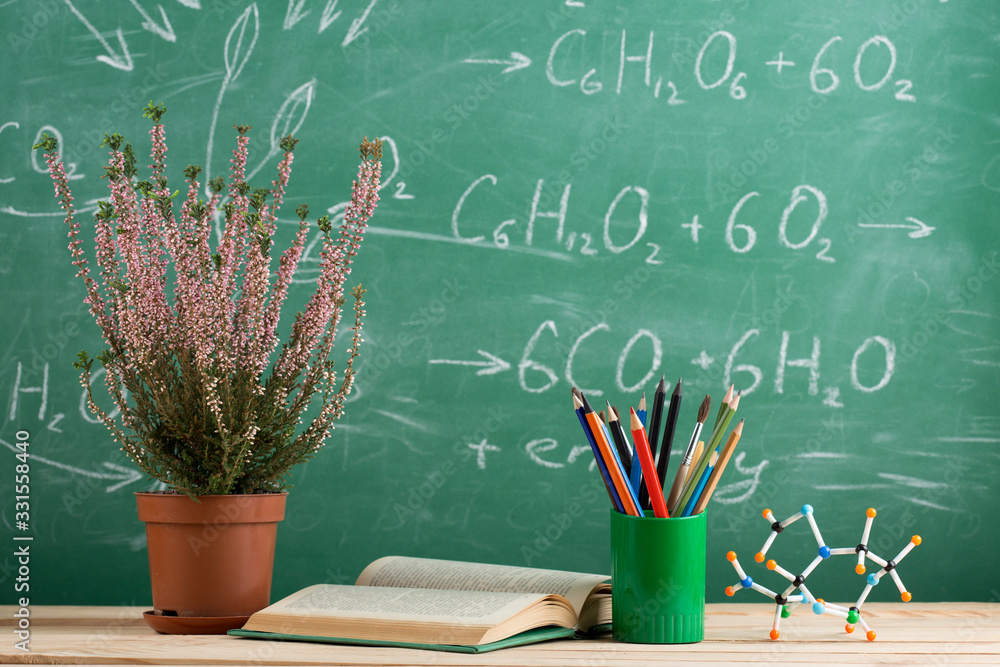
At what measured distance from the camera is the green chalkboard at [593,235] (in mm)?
1236

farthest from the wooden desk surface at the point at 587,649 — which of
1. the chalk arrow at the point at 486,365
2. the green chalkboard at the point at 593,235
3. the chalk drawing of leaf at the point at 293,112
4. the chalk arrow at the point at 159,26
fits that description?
the chalk arrow at the point at 159,26

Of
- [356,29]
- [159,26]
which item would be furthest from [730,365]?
[159,26]

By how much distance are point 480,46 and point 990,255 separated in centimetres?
85

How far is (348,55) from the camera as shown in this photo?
126 cm

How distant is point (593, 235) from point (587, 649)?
66 centimetres

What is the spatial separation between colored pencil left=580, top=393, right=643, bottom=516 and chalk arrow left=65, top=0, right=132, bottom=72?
3.01ft

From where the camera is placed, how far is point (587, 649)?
2.59 ft

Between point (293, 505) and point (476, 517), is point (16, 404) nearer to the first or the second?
point (293, 505)

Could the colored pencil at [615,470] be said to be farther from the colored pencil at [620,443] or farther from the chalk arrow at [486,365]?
the chalk arrow at [486,365]

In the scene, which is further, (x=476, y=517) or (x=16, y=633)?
(x=476, y=517)

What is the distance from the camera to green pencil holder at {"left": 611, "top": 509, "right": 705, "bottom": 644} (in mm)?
805

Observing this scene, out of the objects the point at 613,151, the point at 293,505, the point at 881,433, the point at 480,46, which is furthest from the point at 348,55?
the point at 881,433

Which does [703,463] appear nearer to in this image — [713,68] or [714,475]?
[714,475]

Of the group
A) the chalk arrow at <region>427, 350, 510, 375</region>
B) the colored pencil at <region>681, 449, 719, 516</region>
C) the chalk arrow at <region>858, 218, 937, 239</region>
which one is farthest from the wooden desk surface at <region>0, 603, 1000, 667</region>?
the chalk arrow at <region>858, 218, 937, 239</region>
